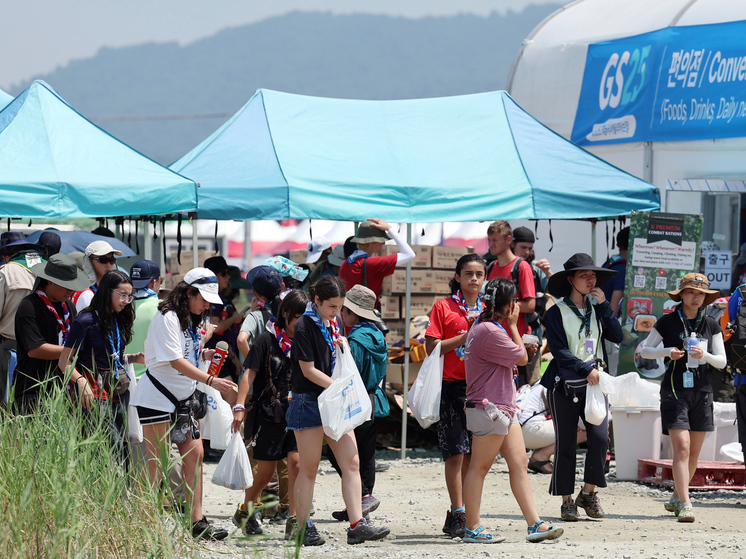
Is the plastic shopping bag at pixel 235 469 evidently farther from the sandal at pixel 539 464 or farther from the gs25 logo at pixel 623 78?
the gs25 logo at pixel 623 78

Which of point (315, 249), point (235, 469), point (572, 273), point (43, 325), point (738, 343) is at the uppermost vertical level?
point (315, 249)

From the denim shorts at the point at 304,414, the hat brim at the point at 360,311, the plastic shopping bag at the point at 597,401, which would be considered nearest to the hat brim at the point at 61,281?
the denim shorts at the point at 304,414

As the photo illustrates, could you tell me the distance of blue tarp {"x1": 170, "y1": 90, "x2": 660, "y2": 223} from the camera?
26.3ft

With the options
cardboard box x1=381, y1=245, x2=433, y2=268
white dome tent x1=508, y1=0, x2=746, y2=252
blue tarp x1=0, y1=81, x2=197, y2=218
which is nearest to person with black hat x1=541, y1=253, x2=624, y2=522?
blue tarp x1=0, y1=81, x2=197, y2=218

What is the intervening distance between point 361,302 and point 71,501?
7.57 feet

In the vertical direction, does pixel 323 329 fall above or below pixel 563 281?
below

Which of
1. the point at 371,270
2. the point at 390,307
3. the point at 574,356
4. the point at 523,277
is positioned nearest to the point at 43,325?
the point at 371,270

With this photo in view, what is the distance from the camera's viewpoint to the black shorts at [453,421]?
5.83 m

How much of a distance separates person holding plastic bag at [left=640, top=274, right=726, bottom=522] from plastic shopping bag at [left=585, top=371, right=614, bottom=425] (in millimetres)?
614

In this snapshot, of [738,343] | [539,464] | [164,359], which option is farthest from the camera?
[539,464]

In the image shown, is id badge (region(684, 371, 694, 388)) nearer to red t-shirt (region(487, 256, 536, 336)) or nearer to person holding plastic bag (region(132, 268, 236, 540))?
red t-shirt (region(487, 256, 536, 336))

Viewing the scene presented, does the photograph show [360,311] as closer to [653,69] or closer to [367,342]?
[367,342]

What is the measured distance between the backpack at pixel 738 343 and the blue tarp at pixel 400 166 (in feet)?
6.20

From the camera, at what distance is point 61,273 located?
5477mm
